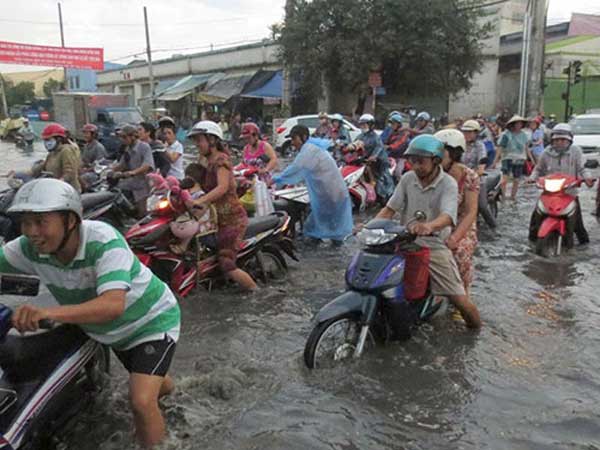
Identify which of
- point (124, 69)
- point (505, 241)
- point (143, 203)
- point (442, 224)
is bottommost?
point (505, 241)

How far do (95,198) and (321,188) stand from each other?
2.91m

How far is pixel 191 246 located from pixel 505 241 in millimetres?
4999

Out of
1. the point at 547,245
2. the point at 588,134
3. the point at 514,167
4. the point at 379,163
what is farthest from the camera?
the point at 588,134

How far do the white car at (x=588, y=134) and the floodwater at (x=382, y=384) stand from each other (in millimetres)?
12552

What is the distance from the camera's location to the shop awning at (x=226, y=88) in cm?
3365

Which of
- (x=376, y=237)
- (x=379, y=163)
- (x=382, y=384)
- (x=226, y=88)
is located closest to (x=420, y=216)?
(x=376, y=237)

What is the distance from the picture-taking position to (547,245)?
7562mm

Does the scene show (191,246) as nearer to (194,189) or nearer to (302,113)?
(194,189)

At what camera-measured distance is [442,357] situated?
4543 millimetres

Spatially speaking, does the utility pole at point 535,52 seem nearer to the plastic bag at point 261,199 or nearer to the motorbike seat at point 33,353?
the plastic bag at point 261,199

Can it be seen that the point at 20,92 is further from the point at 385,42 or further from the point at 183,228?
the point at 183,228

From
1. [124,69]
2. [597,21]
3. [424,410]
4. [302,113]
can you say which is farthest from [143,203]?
[124,69]

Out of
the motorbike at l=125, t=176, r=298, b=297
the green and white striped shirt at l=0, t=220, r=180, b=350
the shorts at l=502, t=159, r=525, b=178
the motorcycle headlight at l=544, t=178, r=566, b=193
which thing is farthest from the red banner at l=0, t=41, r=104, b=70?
the green and white striped shirt at l=0, t=220, r=180, b=350

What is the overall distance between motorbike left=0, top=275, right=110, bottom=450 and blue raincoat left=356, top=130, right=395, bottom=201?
789cm
